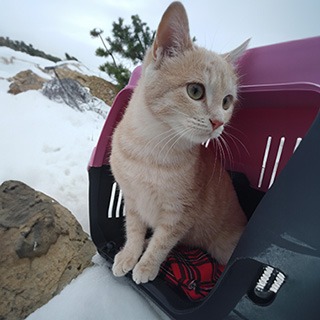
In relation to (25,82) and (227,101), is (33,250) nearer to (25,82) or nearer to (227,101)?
(227,101)

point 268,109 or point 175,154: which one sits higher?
point 268,109

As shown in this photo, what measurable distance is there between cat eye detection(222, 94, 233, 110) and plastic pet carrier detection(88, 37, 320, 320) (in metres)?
0.06

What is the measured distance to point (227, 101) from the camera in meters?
0.76

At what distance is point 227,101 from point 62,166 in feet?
3.04

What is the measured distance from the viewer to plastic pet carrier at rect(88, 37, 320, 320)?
0.45 m

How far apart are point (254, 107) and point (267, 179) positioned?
0.91 ft

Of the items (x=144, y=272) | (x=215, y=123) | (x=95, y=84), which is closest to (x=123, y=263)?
(x=144, y=272)

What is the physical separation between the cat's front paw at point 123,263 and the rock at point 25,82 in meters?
2.05

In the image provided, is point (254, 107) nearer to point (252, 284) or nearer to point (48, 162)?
point (252, 284)

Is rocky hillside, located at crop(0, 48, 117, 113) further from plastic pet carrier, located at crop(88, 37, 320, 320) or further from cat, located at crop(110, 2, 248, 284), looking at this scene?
cat, located at crop(110, 2, 248, 284)

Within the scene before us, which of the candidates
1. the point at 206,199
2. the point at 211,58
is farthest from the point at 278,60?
the point at 206,199

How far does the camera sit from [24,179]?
1.19 metres

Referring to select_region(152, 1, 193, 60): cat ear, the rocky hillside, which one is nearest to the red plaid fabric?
select_region(152, 1, 193, 60): cat ear

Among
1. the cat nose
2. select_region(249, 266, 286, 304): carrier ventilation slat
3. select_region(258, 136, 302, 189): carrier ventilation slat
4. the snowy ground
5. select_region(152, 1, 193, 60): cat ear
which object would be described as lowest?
the snowy ground
